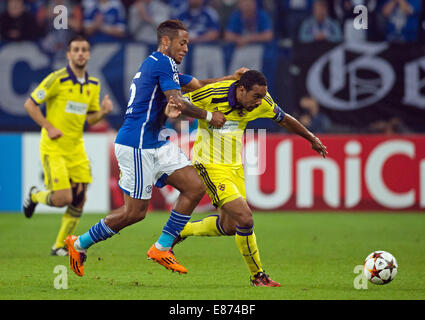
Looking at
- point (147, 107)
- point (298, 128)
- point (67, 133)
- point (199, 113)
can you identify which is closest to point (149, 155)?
point (147, 107)

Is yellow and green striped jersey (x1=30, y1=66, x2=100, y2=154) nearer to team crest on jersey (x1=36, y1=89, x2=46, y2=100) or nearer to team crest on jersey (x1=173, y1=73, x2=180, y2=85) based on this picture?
team crest on jersey (x1=36, y1=89, x2=46, y2=100)

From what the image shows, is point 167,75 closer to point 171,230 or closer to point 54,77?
point 171,230

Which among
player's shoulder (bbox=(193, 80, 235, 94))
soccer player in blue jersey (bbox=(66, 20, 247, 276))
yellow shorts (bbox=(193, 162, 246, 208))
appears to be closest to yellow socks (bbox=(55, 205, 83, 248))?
soccer player in blue jersey (bbox=(66, 20, 247, 276))

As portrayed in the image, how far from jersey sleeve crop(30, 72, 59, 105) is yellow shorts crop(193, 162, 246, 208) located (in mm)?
2495

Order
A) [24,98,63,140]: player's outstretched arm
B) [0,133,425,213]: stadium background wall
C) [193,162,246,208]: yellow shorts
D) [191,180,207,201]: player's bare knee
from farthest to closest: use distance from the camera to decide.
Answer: [0,133,425,213]: stadium background wall < [24,98,63,140]: player's outstretched arm < [191,180,207,201]: player's bare knee < [193,162,246,208]: yellow shorts

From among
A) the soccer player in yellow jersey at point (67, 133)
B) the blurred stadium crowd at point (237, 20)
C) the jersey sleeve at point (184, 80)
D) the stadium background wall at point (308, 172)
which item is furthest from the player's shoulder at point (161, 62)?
the blurred stadium crowd at point (237, 20)

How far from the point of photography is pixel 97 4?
15.5 metres

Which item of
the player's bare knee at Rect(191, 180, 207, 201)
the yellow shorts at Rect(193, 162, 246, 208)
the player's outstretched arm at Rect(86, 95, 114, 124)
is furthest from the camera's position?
the player's outstretched arm at Rect(86, 95, 114, 124)

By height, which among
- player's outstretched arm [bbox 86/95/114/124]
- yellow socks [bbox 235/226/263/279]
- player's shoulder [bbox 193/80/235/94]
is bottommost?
yellow socks [bbox 235/226/263/279]

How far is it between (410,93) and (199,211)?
4.29 metres

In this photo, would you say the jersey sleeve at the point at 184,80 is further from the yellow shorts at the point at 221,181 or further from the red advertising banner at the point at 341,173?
the red advertising banner at the point at 341,173

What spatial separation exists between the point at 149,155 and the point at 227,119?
81cm

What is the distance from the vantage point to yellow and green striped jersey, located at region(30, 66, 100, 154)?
29.9 feet

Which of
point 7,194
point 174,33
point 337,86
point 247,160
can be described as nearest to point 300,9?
point 337,86
